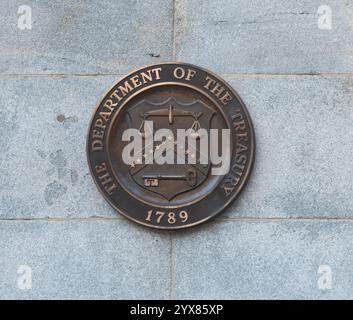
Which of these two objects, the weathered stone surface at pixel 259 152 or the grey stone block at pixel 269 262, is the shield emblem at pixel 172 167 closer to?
the weathered stone surface at pixel 259 152

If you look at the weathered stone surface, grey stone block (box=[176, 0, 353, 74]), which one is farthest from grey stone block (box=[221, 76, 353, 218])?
grey stone block (box=[176, 0, 353, 74])

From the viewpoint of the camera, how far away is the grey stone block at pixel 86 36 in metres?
8.55

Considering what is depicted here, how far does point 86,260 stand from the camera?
27.6 feet

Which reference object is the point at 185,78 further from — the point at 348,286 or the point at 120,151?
the point at 348,286

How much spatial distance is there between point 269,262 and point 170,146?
1.54m

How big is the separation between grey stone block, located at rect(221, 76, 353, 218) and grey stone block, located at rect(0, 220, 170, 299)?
936 mm

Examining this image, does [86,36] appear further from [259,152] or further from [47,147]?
[259,152]

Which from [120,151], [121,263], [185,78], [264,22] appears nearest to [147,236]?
[121,263]

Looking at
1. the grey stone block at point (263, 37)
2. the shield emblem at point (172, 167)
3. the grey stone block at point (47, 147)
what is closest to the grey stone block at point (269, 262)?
the shield emblem at point (172, 167)

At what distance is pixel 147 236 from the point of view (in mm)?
8445

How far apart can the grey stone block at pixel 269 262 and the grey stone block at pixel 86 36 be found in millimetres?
2023

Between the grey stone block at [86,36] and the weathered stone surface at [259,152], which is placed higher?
the grey stone block at [86,36]

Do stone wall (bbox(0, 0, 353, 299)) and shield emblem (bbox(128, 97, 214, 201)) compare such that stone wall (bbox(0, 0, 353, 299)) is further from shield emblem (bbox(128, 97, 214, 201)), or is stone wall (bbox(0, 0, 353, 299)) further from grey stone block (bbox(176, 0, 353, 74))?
shield emblem (bbox(128, 97, 214, 201))

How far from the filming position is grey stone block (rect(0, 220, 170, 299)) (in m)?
8.41
